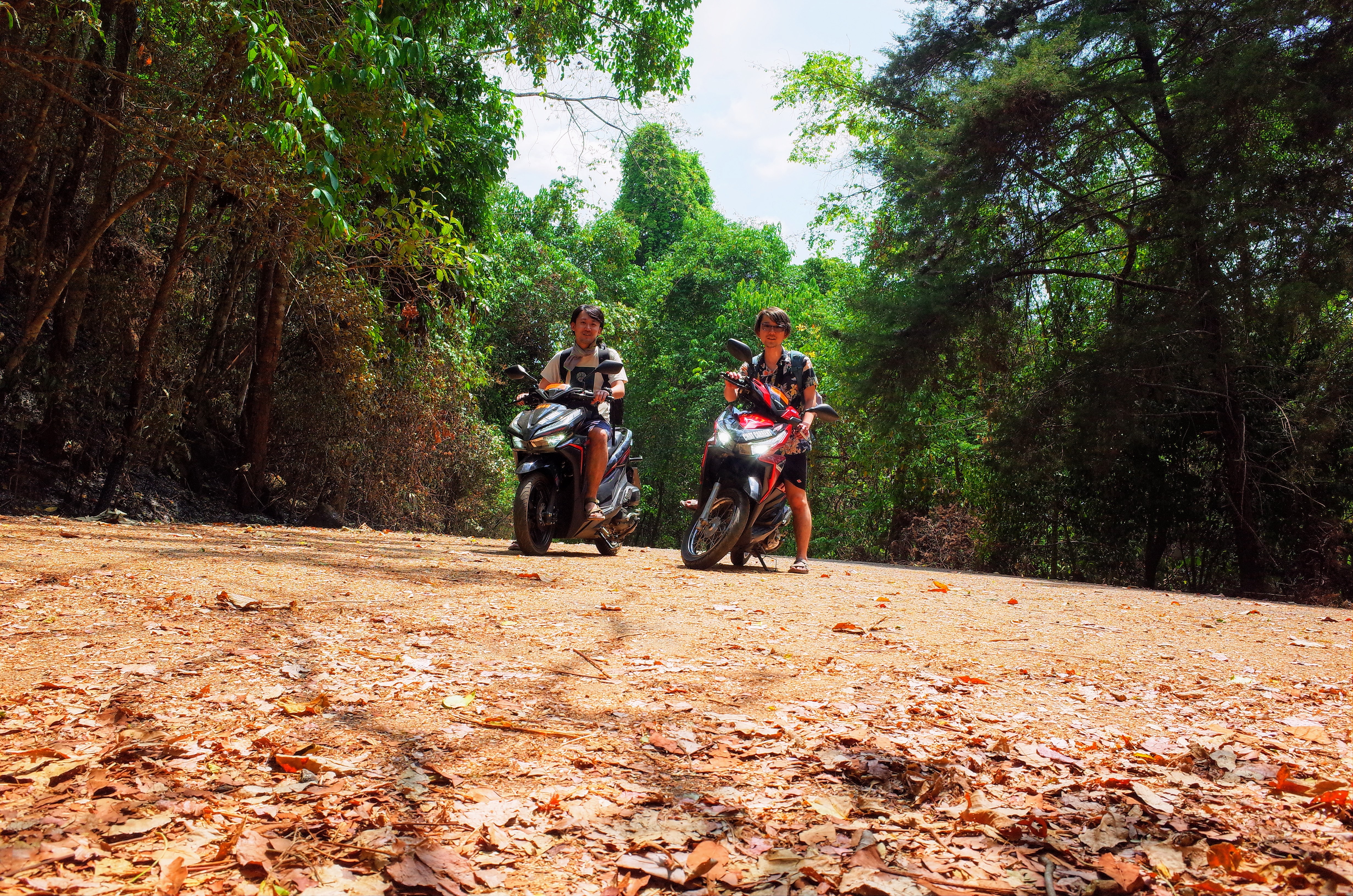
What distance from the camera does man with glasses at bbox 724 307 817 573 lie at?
22.5ft

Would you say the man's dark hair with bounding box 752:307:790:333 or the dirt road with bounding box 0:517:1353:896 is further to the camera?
the man's dark hair with bounding box 752:307:790:333

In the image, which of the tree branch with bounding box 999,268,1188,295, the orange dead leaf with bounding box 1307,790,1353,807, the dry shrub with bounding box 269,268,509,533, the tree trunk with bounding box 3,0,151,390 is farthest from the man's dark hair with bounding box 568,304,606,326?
the tree branch with bounding box 999,268,1188,295

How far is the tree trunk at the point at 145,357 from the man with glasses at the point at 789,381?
539 cm

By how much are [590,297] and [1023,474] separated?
700 inches

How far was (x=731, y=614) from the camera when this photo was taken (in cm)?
424

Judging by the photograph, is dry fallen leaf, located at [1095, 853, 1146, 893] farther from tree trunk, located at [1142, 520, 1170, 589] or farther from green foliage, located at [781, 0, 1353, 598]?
Result: tree trunk, located at [1142, 520, 1170, 589]

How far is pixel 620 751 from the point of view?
87.5 inches

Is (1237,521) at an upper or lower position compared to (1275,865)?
upper

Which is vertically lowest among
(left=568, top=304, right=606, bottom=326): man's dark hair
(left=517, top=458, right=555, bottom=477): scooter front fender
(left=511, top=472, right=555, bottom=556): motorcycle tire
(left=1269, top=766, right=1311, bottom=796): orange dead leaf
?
(left=1269, top=766, right=1311, bottom=796): orange dead leaf

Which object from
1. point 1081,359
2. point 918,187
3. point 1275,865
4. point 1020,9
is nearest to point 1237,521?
point 1081,359

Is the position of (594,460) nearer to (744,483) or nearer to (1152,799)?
(744,483)

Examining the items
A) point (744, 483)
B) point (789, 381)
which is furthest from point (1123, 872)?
point (789, 381)

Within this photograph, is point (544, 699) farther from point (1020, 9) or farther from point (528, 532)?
point (1020, 9)

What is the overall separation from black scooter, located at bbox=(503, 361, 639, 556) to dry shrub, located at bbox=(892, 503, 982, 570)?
7.77 meters
